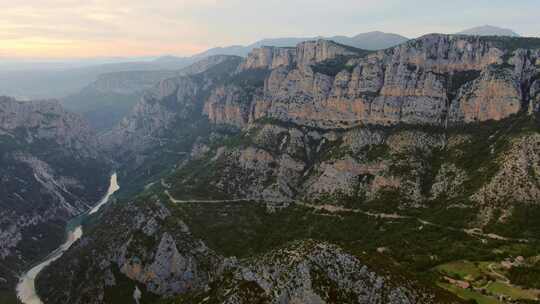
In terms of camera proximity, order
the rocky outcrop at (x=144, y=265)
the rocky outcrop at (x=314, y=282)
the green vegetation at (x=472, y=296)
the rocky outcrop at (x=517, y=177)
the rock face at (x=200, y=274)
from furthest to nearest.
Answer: the rocky outcrop at (x=144, y=265), the rocky outcrop at (x=517, y=177), the green vegetation at (x=472, y=296), the rock face at (x=200, y=274), the rocky outcrop at (x=314, y=282)

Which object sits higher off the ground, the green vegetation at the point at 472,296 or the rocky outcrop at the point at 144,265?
the green vegetation at the point at 472,296

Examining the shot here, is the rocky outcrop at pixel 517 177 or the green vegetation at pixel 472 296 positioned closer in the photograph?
the green vegetation at pixel 472 296

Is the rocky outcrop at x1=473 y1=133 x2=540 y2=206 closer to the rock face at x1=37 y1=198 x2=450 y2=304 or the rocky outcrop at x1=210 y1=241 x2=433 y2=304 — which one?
the rock face at x1=37 y1=198 x2=450 y2=304

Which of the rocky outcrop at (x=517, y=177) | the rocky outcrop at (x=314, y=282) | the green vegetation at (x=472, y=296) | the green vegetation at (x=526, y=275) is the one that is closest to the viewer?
the rocky outcrop at (x=314, y=282)

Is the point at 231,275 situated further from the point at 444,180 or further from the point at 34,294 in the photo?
the point at 34,294

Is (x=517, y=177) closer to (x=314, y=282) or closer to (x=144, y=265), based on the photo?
(x=314, y=282)

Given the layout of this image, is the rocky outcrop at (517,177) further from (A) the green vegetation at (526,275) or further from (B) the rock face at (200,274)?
(B) the rock face at (200,274)

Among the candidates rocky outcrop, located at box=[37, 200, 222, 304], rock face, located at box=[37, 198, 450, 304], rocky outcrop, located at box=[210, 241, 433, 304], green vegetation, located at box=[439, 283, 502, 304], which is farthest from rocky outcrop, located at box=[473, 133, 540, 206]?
rocky outcrop, located at box=[210, 241, 433, 304]

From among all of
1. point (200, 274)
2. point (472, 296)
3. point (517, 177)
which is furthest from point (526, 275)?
point (200, 274)

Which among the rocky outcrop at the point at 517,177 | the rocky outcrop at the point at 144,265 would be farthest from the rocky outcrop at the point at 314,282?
the rocky outcrop at the point at 517,177

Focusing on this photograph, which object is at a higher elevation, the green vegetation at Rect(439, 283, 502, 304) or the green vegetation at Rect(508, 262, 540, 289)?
the green vegetation at Rect(439, 283, 502, 304)

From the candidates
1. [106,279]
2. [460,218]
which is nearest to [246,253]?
[106,279]
